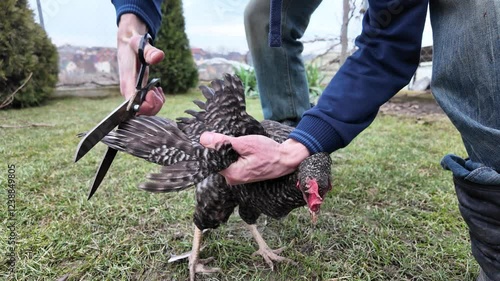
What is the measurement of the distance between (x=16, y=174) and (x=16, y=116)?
128 inches

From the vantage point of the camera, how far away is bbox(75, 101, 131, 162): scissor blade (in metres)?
1.34

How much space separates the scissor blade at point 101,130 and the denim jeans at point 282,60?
1.00 metres

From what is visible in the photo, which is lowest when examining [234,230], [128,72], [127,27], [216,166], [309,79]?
Answer: [234,230]

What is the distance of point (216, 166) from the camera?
1217 millimetres

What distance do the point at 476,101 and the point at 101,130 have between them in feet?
4.52

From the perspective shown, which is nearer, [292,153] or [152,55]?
[292,153]

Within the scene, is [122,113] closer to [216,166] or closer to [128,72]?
[128,72]

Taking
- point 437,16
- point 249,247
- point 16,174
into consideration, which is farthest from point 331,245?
point 16,174

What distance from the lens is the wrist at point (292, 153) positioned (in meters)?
1.18

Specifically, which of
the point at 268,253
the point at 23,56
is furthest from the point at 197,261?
the point at 23,56

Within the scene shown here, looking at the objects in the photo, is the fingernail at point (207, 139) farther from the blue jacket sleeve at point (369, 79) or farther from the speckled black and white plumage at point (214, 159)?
the blue jacket sleeve at point (369, 79)

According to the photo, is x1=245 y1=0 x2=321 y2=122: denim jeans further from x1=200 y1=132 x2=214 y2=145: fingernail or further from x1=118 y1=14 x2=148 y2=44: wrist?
x1=200 y1=132 x2=214 y2=145: fingernail

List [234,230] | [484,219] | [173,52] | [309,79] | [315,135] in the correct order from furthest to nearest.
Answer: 1. [173,52]
2. [309,79]
3. [234,230]
4. [315,135]
5. [484,219]

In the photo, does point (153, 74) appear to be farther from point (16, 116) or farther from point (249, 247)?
point (249, 247)
